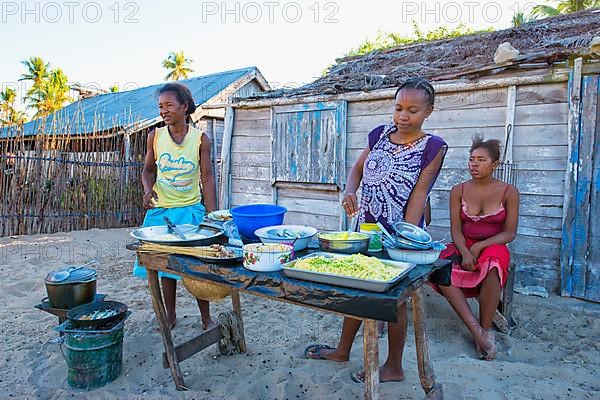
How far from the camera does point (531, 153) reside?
A: 3.93 meters

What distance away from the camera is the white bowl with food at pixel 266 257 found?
152cm

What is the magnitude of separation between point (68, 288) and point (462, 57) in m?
4.98

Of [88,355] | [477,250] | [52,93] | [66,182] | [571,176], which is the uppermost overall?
[52,93]

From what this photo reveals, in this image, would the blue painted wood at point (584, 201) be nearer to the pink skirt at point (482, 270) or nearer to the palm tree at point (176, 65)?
the pink skirt at point (482, 270)

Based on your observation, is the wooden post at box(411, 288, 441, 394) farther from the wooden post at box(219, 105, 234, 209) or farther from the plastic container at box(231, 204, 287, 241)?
the wooden post at box(219, 105, 234, 209)

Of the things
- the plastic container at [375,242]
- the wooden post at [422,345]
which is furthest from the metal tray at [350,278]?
the wooden post at [422,345]

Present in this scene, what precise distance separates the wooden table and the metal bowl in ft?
0.79

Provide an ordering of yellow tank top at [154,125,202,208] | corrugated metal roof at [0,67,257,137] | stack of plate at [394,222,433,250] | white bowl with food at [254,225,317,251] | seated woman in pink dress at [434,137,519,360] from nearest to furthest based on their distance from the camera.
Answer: stack of plate at [394,222,433,250]
white bowl with food at [254,225,317,251]
yellow tank top at [154,125,202,208]
seated woman in pink dress at [434,137,519,360]
corrugated metal roof at [0,67,257,137]

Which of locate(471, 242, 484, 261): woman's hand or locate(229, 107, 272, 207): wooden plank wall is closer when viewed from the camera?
locate(471, 242, 484, 261): woman's hand

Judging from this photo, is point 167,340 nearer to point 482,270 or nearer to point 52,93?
point 482,270

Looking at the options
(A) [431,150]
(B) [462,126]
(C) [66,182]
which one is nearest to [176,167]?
(A) [431,150]

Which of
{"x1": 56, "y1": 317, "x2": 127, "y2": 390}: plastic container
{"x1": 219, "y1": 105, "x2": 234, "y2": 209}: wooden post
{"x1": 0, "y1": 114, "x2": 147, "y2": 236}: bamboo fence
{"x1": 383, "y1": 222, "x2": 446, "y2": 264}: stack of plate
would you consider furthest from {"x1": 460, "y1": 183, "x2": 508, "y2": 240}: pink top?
{"x1": 0, "y1": 114, "x2": 147, "y2": 236}: bamboo fence

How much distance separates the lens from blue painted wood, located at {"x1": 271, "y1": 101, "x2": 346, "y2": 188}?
5.12 meters

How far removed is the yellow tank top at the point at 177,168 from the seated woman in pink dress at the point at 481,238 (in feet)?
6.65
